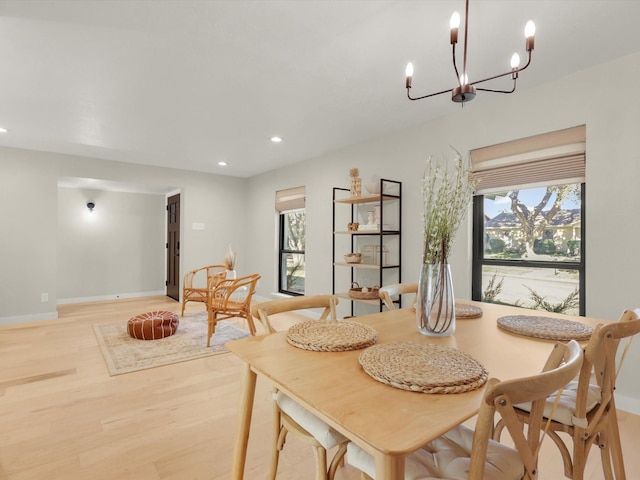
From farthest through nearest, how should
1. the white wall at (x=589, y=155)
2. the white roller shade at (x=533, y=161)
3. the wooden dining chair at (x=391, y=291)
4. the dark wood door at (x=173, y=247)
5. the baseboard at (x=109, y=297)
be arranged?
the dark wood door at (x=173, y=247) → the baseboard at (x=109, y=297) → the white roller shade at (x=533, y=161) → the white wall at (x=589, y=155) → the wooden dining chair at (x=391, y=291)

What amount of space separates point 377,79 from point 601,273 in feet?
6.75

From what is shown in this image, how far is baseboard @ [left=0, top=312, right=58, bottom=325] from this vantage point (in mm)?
4387

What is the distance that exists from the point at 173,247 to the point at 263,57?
16.1ft

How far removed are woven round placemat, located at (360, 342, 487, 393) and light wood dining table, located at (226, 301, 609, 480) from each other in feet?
0.06

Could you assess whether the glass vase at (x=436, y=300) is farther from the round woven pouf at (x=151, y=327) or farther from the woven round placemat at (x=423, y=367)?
the round woven pouf at (x=151, y=327)

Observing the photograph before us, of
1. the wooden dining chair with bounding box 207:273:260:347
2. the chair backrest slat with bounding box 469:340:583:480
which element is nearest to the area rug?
the wooden dining chair with bounding box 207:273:260:347

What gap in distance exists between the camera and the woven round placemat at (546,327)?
4.17 ft

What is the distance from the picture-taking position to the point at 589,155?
2.34 m

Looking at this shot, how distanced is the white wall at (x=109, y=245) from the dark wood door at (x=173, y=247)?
36 cm

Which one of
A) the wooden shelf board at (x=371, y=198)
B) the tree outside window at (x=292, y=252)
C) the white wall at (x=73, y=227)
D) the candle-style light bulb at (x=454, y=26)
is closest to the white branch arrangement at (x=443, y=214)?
the candle-style light bulb at (x=454, y=26)

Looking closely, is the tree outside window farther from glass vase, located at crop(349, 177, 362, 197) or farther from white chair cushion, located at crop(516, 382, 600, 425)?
white chair cushion, located at crop(516, 382, 600, 425)

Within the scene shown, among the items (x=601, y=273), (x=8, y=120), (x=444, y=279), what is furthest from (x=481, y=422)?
(x=8, y=120)

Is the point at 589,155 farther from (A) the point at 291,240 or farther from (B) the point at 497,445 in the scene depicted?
(A) the point at 291,240

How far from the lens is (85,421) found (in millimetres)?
2105
